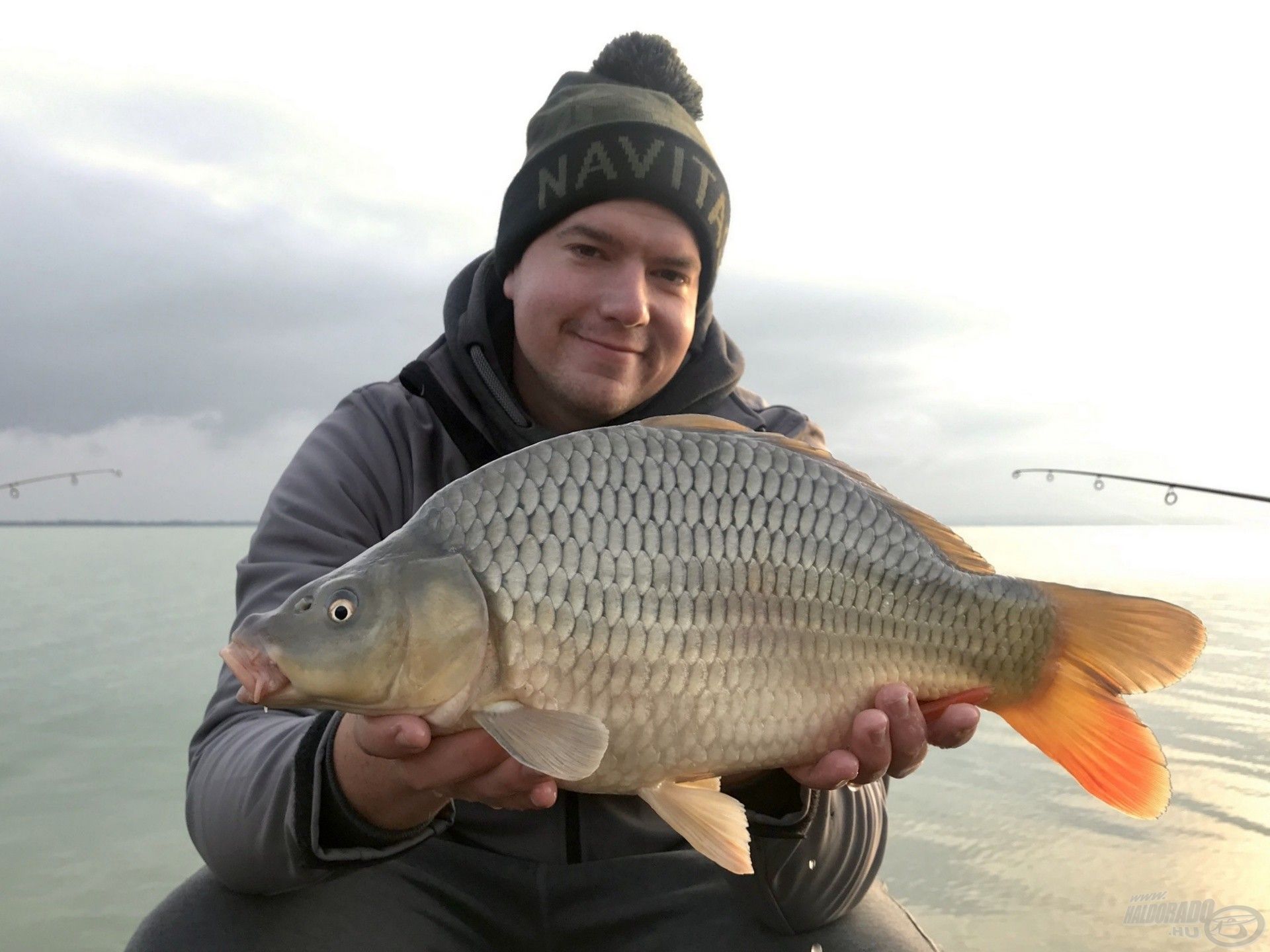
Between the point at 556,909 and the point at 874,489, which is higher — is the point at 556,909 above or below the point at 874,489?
below

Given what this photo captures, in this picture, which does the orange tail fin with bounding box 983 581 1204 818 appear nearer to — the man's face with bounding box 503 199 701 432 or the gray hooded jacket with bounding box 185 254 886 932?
the gray hooded jacket with bounding box 185 254 886 932

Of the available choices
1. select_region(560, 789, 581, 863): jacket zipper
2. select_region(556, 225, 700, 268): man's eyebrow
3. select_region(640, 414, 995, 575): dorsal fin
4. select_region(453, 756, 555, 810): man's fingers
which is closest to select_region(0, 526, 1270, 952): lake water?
select_region(560, 789, 581, 863): jacket zipper

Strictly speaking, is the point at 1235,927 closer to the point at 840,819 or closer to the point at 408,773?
the point at 840,819

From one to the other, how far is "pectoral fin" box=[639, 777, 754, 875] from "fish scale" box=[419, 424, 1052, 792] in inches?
1.5

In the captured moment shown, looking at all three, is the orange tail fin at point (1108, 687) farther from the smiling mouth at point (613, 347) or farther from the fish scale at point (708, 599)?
the smiling mouth at point (613, 347)

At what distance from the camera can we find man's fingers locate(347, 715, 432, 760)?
44.5 inches

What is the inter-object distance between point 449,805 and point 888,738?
65 centimetres

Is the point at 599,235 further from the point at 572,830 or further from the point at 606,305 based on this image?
the point at 572,830

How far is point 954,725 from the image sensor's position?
4.37 ft

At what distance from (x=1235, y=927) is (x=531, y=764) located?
7.07 feet

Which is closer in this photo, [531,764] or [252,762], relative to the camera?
[531,764]

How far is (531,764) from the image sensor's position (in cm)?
110

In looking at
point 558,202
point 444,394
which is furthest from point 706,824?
point 558,202

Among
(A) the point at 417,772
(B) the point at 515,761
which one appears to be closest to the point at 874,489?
(B) the point at 515,761
